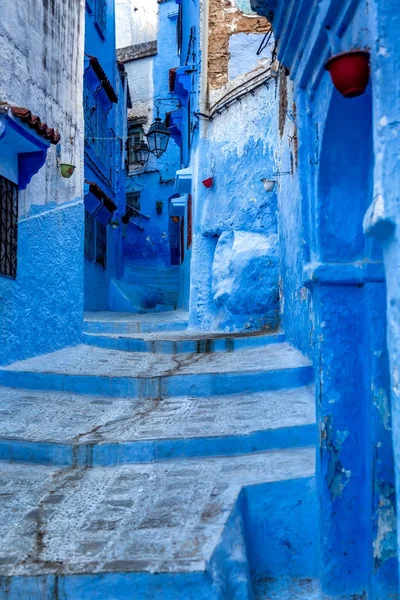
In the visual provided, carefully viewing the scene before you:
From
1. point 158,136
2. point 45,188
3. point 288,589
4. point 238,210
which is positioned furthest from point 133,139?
point 288,589

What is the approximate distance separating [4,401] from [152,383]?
1.61m

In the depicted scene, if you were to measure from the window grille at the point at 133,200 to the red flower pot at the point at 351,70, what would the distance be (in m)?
24.0

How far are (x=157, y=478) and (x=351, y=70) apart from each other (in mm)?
3357

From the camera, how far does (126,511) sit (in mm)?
4078

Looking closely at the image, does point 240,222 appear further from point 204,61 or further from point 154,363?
point 154,363

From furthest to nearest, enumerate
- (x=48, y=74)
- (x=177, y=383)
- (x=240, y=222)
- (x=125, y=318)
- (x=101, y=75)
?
(x=101, y=75)
(x=125, y=318)
(x=240, y=222)
(x=48, y=74)
(x=177, y=383)

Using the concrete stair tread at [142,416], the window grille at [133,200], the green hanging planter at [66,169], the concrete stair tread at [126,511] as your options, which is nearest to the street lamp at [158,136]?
the green hanging planter at [66,169]

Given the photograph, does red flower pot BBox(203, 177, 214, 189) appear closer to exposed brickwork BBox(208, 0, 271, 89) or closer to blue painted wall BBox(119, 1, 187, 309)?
exposed brickwork BBox(208, 0, 271, 89)

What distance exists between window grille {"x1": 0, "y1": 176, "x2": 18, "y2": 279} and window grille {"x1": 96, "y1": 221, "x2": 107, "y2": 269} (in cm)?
899

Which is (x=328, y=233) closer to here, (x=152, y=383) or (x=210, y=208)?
(x=152, y=383)

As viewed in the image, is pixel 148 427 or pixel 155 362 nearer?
pixel 148 427

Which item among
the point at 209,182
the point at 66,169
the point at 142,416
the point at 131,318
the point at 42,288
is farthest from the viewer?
the point at 131,318

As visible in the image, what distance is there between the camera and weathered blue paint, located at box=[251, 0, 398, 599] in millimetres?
3580

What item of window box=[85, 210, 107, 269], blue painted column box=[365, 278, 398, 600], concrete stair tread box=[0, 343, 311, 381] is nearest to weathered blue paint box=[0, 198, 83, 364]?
concrete stair tread box=[0, 343, 311, 381]
